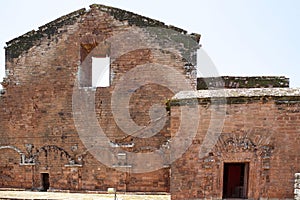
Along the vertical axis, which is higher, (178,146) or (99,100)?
(99,100)

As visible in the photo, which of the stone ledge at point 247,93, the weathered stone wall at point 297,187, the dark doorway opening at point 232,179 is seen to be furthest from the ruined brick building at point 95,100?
the weathered stone wall at point 297,187

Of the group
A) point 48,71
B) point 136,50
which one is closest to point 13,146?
point 48,71

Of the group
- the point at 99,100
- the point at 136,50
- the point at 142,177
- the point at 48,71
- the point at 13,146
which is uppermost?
the point at 136,50

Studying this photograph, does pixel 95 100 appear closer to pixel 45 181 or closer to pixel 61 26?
pixel 61 26

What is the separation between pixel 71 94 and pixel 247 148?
7271 mm

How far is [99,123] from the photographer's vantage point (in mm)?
10609

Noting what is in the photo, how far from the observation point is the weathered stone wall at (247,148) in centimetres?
623

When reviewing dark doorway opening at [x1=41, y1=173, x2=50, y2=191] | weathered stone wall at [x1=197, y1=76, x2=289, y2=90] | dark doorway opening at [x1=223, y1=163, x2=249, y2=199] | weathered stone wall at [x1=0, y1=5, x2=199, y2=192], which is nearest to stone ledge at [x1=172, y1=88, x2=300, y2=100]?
dark doorway opening at [x1=223, y1=163, x2=249, y2=199]

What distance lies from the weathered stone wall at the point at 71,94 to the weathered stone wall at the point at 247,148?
341 cm

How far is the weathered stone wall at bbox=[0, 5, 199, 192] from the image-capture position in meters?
10.3

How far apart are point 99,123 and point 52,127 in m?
2.08

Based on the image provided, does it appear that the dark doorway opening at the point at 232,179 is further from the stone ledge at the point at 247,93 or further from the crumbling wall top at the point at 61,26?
the crumbling wall top at the point at 61,26

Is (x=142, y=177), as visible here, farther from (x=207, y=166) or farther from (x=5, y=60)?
(x=5, y=60)

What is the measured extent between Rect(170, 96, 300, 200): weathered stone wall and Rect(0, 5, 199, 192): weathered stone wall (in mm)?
3412
